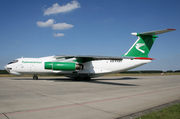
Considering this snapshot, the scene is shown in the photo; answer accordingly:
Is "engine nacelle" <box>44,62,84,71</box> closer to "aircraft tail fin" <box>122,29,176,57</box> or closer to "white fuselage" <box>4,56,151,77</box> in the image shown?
"white fuselage" <box>4,56,151,77</box>

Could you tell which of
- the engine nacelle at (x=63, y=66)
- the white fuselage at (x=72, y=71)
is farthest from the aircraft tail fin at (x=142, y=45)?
the engine nacelle at (x=63, y=66)

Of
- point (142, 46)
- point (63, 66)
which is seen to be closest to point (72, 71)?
point (63, 66)

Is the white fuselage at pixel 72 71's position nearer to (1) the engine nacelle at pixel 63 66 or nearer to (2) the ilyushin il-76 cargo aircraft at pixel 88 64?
(2) the ilyushin il-76 cargo aircraft at pixel 88 64

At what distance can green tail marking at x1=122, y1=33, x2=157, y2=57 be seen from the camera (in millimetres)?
16609

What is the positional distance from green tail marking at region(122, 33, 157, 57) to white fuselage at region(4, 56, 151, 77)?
0.87 m

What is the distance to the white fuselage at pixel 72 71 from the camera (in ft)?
53.3

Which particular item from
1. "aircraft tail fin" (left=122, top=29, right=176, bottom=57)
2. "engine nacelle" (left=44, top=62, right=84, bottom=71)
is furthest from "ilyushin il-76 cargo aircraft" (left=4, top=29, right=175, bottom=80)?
"engine nacelle" (left=44, top=62, right=84, bottom=71)

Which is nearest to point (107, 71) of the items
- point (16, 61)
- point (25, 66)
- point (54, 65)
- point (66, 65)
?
point (66, 65)

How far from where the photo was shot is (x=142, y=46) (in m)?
16.8

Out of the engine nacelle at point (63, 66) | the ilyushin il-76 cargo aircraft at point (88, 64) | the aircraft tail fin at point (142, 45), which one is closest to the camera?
the engine nacelle at point (63, 66)

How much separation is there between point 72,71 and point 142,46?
8.69 meters

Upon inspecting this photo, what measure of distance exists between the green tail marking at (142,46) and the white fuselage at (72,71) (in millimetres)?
869

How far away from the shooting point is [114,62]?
17.4m

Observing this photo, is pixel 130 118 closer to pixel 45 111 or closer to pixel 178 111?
→ pixel 178 111
